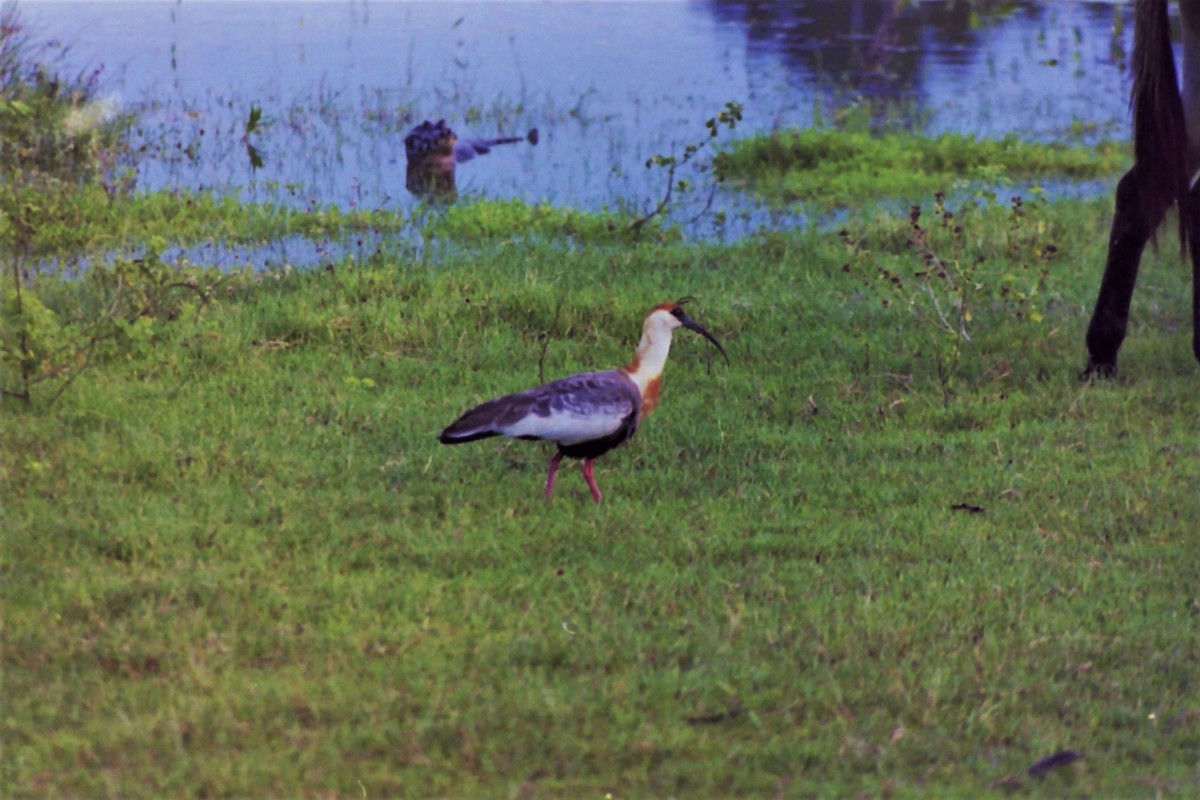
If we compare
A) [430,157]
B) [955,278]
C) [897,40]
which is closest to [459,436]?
[955,278]

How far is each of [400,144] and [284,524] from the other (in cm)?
799

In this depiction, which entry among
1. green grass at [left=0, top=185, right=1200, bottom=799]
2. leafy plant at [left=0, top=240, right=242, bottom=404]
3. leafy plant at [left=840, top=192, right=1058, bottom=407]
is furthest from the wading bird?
leafy plant at [left=840, top=192, right=1058, bottom=407]

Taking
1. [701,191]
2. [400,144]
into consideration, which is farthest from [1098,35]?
[400,144]

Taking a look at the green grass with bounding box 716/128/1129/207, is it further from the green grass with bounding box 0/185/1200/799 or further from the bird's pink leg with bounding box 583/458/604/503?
the bird's pink leg with bounding box 583/458/604/503

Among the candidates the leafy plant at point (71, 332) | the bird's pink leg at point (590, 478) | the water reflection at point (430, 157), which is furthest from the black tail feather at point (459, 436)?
the water reflection at point (430, 157)

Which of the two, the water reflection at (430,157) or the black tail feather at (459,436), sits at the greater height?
the water reflection at (430,157)

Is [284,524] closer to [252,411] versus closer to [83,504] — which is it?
[83,504]

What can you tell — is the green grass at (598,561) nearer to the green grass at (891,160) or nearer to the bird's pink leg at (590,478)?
the bird's pink leg at (590,478)

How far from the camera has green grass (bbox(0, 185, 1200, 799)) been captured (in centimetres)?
339

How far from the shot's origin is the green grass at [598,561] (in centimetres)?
339

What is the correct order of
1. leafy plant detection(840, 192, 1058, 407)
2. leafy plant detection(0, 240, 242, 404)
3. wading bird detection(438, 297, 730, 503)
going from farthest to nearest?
leafy plant detection(840, 192, 1058, 407)
leafy plant detection(0, 240, 242, 404)
wading bird detection(438, 297, 730, 503)

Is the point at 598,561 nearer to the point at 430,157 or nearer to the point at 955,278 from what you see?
the point at 955,278

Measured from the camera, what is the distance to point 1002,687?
3.74 metres

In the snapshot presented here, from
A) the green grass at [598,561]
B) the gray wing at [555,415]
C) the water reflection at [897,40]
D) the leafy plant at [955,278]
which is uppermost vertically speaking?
the water reflection at [897,40]
